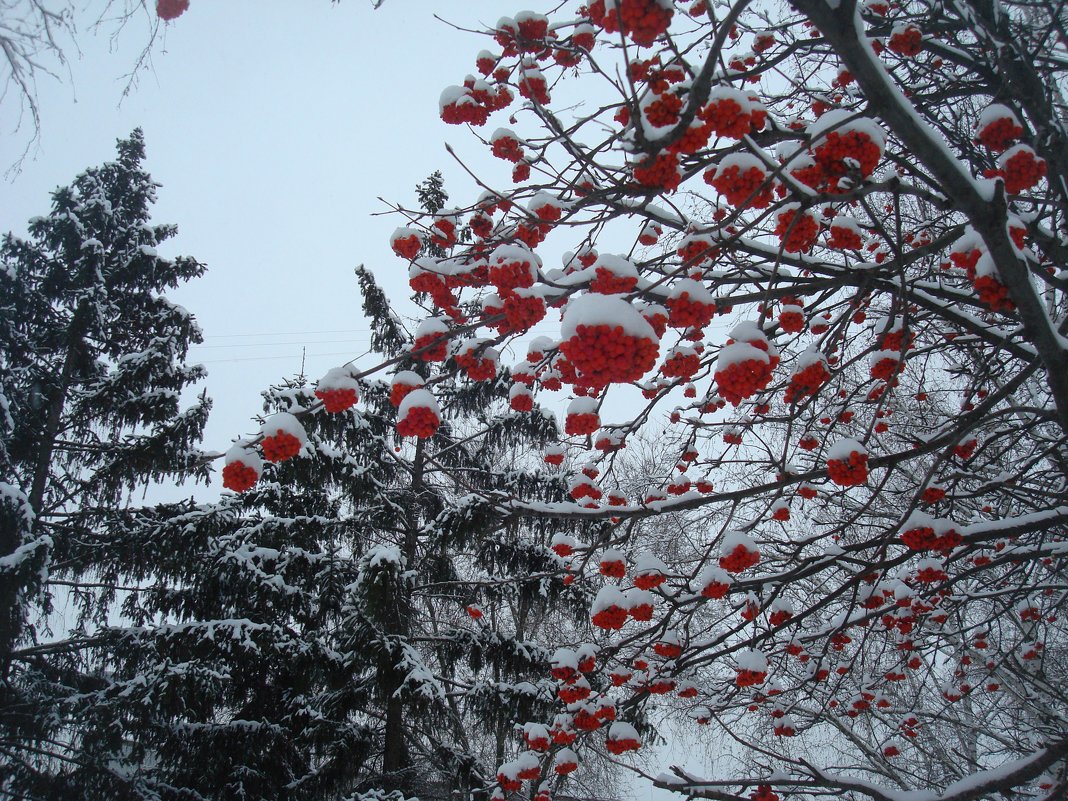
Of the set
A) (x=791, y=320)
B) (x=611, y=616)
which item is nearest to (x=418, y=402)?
(x=611, y=616)

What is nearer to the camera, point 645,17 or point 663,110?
point 645,17

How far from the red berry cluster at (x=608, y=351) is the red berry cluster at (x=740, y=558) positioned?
1.53m

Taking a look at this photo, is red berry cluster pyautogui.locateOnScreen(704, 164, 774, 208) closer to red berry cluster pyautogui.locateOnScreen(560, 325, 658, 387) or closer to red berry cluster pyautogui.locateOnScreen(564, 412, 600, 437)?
red berry cluster pyautogui.locateOnScreen(560, 325, 658, 387)

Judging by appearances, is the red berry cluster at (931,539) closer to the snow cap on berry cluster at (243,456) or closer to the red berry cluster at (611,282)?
the red berry cluster at (611,282)

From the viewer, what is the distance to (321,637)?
6.61 metres

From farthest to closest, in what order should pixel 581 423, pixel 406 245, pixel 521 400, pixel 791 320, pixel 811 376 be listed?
1. pixel 521 400
2. pixel 406 245
3. pixel 791 320
4. pixel 581 423
5. pixel 811 376

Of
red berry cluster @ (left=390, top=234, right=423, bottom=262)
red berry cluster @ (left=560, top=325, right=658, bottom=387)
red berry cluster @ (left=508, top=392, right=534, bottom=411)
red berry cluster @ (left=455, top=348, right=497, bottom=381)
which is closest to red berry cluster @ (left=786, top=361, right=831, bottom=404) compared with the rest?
red berry cluster @ (left=560, top=325, right=658, bottom=387)

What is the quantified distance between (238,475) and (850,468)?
2.56 m

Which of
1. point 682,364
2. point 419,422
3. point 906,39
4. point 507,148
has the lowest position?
point 419,422

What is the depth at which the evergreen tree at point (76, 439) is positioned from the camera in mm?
6020

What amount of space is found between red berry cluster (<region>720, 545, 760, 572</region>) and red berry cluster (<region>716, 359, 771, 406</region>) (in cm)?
118

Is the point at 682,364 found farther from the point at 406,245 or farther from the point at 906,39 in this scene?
the point at 906,39

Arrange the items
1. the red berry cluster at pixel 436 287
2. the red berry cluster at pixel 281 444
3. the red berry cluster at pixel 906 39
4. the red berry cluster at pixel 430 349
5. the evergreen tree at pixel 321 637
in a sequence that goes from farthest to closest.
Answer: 1. the evergreen tree at pixel 321 637
2. the red berry cluster at pixel 906 39
3. the red berry cluster at pixel 436 287
4. the red berry cluster at pixel 430 349
5. the red berry cluster at pixel 281 444

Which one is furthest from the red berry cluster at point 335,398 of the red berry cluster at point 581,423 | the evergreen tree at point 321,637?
the evergreen tree at point 321,637
